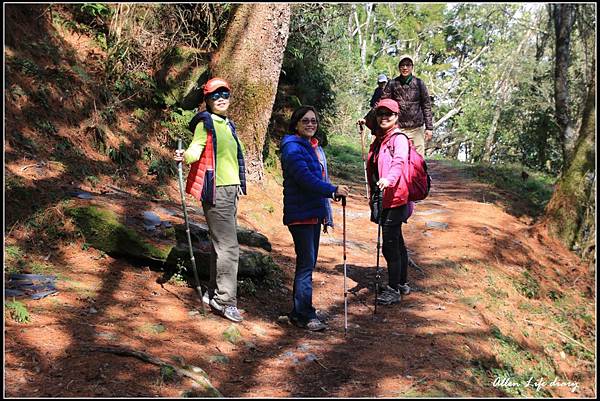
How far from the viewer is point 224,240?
545 cm

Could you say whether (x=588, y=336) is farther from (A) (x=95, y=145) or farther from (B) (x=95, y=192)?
(A) (x=95, y=145)

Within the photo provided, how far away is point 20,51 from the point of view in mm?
8766

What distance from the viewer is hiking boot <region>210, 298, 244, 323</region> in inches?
216

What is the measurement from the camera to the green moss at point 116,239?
6.16 m

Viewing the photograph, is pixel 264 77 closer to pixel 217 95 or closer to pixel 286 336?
pixel 217 95

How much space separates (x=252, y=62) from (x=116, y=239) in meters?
5.13

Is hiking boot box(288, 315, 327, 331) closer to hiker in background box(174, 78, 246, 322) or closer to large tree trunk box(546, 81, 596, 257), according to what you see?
hiker in background box(174, 78, 246, 322)

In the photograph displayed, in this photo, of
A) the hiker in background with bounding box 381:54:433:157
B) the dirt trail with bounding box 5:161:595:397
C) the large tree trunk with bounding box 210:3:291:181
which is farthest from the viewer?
the large tree trunk with bounding box 210:3:291:181

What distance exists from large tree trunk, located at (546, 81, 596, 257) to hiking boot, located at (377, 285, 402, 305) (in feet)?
17.1

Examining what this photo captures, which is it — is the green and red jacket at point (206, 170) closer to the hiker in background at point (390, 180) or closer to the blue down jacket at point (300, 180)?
the blue down jacket at point (300, 180)

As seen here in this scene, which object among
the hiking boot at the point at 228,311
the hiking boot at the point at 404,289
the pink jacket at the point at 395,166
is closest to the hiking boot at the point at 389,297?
the hiking boot at the point at 404,289

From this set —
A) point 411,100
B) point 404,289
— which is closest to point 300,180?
point 404,289

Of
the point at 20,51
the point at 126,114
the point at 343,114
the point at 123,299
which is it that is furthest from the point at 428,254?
the point at 343,114

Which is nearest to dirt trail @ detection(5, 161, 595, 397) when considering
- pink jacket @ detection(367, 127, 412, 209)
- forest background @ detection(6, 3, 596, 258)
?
pink jacket @ detection(367, 127, 412, 209)
